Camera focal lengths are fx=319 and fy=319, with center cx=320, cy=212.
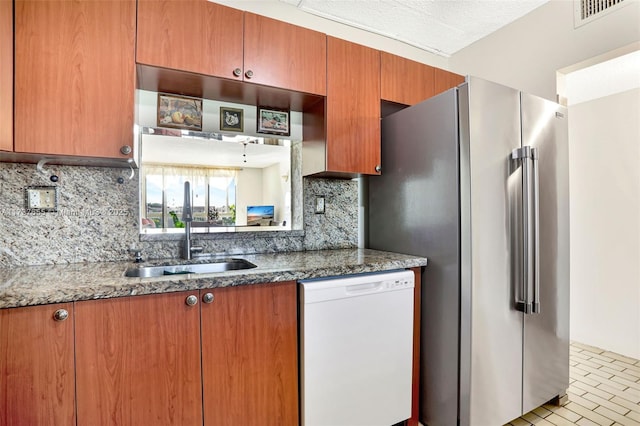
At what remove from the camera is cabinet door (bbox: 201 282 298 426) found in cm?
132

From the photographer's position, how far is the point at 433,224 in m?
1.78

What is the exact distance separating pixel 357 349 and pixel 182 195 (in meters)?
1.32

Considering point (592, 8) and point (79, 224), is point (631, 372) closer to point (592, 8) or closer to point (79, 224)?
point (592, 8)

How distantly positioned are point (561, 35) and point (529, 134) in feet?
3.80

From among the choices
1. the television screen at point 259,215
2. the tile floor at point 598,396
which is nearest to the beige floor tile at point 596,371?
the tile floor at point 598,396

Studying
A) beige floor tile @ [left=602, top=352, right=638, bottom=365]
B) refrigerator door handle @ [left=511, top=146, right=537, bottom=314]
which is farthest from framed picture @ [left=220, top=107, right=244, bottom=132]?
beige floor tile @ [left=602, top=352, right=638, bottom=365]

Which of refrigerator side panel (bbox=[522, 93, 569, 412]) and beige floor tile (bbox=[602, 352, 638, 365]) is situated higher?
refrigerator side panel (bbox=[522, 93, 569, 412])

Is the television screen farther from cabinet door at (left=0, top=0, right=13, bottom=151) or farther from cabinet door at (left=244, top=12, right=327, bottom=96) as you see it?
cabinet door at (left=0, top=0, right=13, bottom=151)

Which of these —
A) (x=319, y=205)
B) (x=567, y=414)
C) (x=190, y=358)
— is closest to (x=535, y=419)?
(x=567, y=414)

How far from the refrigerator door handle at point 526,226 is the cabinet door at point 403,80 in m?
0.83

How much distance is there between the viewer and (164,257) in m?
1.85

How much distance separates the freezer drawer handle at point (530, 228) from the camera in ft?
5.58

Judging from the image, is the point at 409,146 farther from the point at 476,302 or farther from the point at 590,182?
the point at 590,182

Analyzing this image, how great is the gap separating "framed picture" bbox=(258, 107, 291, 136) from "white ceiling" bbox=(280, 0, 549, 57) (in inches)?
33.5
